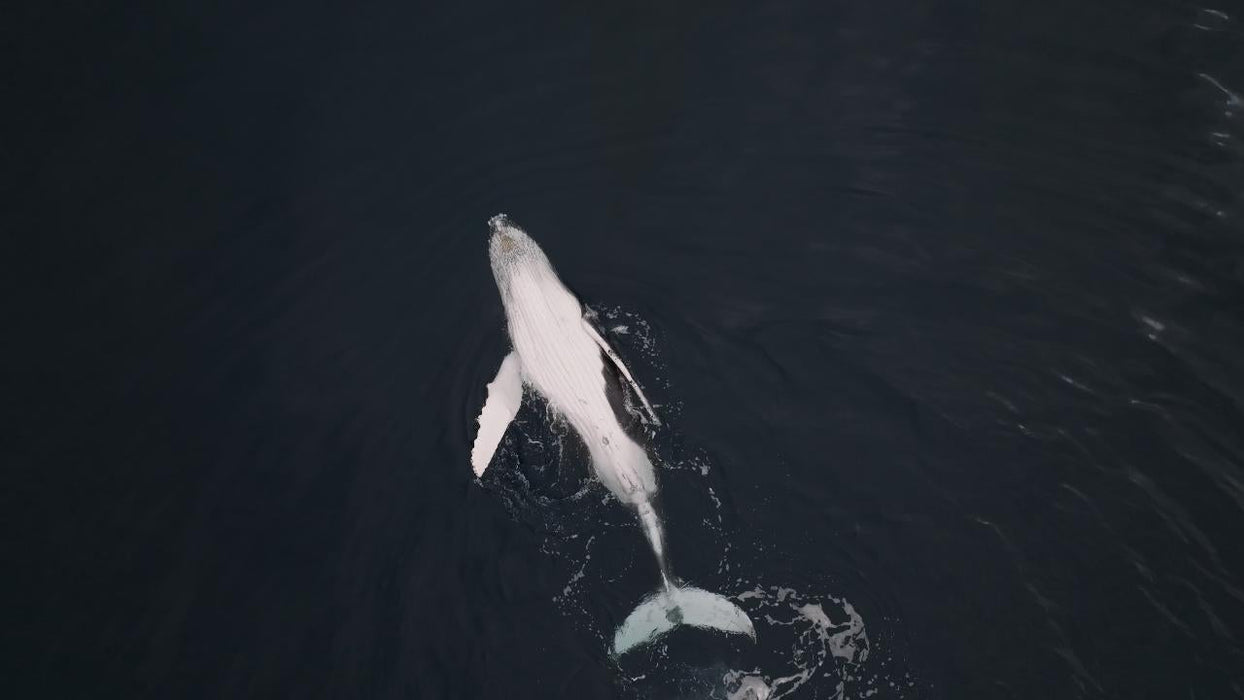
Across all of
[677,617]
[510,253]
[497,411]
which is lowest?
[677,617]

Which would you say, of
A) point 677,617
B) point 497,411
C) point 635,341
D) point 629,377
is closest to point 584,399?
point 629,377

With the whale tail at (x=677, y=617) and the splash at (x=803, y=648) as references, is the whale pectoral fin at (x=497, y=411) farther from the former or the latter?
the splash at (x=803, y=648)

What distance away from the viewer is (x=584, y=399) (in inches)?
563

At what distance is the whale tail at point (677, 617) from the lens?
12327 millimetres

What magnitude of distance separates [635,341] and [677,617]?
4400 mm

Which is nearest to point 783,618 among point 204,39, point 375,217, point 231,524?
point 231,524

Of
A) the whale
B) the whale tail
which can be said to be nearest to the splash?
the whale tail

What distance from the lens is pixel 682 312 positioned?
15.3 meters

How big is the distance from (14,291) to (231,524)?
6.29 meters

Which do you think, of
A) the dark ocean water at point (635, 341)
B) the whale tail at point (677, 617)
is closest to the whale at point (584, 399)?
the whale tail at point (677, 617)

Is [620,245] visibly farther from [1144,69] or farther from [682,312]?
[1144,69]

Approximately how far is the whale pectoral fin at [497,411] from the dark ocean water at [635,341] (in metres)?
0.33

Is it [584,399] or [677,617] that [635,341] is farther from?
[677,617]

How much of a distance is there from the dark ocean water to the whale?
11.4 inches
